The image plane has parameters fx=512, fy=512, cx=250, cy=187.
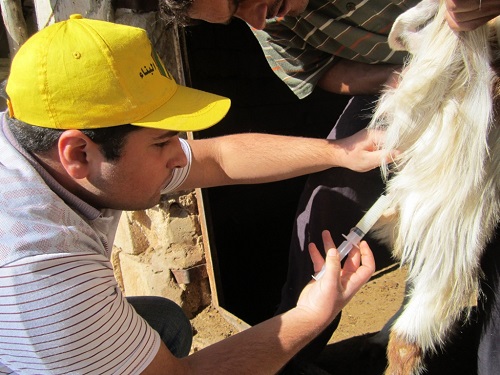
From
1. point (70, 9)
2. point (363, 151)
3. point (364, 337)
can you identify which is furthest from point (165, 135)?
point (364, 337)

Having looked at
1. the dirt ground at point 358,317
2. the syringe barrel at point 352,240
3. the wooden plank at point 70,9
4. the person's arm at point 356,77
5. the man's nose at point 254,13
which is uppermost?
the wooden plank at point 70,9

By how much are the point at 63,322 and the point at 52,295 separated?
5 centimetres

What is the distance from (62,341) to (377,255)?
41.6 inches

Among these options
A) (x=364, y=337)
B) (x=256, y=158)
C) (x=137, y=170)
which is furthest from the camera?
(x=364, y=337)

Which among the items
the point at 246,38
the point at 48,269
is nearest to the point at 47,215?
the point at 48,269

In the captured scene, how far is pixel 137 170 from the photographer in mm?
1145

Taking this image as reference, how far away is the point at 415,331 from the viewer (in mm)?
1121

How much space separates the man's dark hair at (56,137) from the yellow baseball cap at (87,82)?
0.05ft

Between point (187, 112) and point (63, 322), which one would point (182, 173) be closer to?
point (187, 112)

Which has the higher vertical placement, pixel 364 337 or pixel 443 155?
pixel 443 155

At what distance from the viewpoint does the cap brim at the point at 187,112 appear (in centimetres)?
109

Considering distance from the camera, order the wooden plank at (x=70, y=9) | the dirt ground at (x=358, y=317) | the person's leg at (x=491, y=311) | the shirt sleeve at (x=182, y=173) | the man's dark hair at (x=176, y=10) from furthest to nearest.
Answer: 1. the dirt ground at (x=358, y=317)
2. the wooden plank at (x=70, y=9)
3. the shirt sleeve at (x=182, y=173)
4. the man's dark hair at (x=176, y=10)
5. the person's leg at (x=491, y=311)

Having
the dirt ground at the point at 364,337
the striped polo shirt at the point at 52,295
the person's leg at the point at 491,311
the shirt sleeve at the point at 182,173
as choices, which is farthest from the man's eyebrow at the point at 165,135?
the dirt ground at the point at 364,337

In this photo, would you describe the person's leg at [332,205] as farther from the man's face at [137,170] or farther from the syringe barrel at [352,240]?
the man's face at [137,170]
